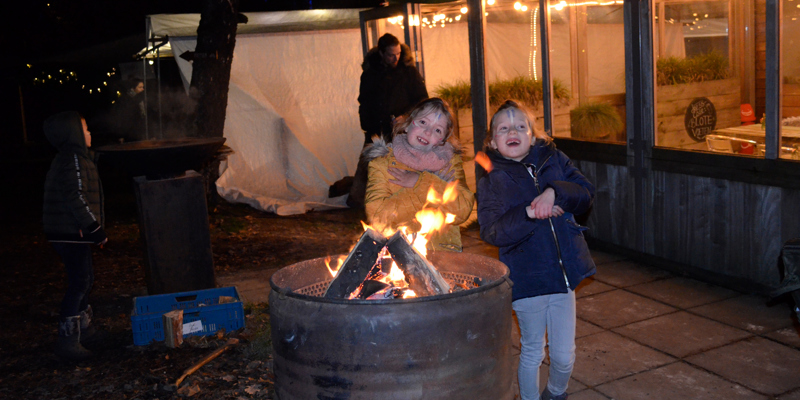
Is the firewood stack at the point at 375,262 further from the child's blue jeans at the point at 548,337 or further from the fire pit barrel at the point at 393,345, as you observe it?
the child's blue jeans at the point at 548,337

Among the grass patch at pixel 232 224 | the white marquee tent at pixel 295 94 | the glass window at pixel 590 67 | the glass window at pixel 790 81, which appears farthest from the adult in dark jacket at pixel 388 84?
the glass window at pixel 790 81

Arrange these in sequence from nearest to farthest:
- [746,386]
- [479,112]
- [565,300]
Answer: [565,300]
[746,386]
[479,112]

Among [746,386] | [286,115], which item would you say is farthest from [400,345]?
[286,115]

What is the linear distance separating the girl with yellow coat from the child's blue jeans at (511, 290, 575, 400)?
0.62 meters

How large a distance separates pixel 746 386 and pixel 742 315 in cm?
122

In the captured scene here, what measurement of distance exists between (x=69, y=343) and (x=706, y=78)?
561 cm

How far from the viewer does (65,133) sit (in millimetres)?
4961

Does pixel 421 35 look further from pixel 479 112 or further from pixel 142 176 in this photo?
pixel 142 176

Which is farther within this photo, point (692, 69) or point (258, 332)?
point (692, 69)

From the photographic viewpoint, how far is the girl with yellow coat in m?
3.64

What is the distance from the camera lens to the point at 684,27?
235 inches

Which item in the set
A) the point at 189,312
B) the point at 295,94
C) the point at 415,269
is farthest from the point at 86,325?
the point at 295,94

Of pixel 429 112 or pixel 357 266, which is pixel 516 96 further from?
pixel 357 266

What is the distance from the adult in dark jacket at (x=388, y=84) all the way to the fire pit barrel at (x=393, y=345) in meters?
5.54
